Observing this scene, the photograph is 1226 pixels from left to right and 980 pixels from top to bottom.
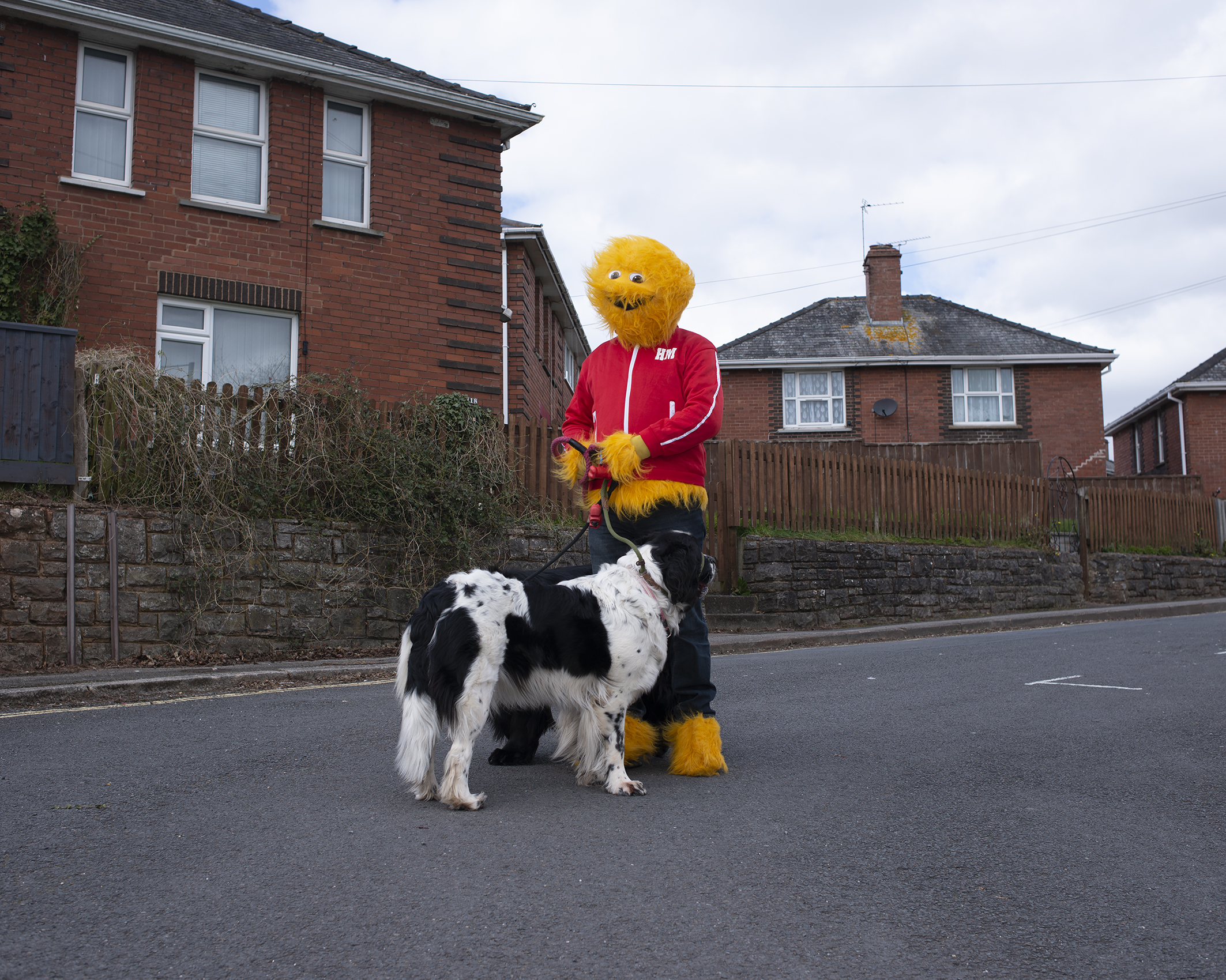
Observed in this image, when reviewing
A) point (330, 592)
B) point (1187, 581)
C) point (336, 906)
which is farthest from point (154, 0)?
point (1187, 581)

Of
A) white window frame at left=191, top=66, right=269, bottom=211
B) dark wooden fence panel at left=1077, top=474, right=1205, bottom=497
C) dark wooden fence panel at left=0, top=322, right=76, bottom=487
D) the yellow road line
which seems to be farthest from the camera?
dark wooden fence panel at left=1077, top=474, right=1205, bottom=497

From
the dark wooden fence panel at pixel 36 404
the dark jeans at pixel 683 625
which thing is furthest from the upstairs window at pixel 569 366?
the dark jeans at pixel 683 625

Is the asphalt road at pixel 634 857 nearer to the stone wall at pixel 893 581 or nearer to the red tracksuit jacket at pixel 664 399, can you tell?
the red tracksuit jacket at pixel 664 399

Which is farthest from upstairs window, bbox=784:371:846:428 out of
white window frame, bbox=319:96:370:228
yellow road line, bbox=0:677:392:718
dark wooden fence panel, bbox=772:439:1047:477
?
yellow road line, bbox=0:677:392:718

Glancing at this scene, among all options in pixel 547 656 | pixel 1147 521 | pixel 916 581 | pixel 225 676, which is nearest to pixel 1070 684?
pixel 547 656

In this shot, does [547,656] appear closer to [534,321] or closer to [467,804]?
[467,804]

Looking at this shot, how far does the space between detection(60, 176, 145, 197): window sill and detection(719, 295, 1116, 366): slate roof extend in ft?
60.8

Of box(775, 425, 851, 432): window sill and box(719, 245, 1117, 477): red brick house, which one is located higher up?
box(719, 245, 1117, 477): red brick house

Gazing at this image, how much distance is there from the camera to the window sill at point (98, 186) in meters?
12.2

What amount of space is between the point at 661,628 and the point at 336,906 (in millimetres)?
1795

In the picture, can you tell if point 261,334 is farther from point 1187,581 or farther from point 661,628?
point 1187,581

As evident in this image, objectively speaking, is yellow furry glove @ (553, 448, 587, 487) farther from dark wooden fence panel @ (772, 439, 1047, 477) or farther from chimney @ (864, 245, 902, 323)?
chimney @ (864, 245, 902, 323)

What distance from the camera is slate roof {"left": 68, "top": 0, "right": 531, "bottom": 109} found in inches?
506

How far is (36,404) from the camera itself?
8.26 m
